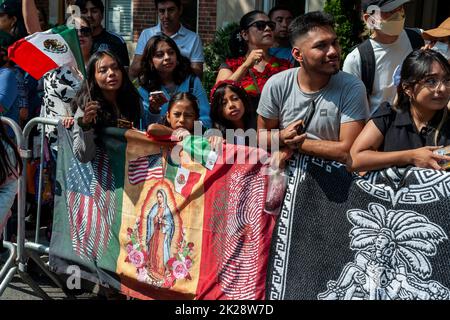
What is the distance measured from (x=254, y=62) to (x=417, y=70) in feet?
5.98

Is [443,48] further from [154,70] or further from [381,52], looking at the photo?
[154,70]

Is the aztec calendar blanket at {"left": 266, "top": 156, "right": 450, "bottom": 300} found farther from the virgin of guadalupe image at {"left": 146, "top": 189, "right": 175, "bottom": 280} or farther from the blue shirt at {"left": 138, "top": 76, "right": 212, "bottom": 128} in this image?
the blue shirt at {"left": 138, "top": 76, "right": 212, "bottom": 128}

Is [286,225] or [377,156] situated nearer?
[377,156]

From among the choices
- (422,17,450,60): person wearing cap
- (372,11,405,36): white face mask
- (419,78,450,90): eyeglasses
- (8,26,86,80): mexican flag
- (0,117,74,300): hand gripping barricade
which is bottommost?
(0,117,74,300): hand gripping barricade

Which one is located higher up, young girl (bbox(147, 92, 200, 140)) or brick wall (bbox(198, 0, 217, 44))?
brick wall (bbox(198, 0, 217, 44))

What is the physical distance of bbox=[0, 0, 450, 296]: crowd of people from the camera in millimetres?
3926

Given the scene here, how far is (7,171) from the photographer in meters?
3.29

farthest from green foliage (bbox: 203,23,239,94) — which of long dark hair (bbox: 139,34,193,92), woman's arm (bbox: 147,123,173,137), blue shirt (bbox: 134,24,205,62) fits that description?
woman's arm (bbox: 147,123,173,137)

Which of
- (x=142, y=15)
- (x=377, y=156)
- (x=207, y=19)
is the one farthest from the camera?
(x=142, y=15)

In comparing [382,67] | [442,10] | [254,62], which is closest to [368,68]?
[382,67]

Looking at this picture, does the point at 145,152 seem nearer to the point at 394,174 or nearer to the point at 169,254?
the point at 169,254

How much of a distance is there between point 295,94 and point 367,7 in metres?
1.17

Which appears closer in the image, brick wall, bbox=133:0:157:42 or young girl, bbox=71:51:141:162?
young girl, bbox=71:51:141:162

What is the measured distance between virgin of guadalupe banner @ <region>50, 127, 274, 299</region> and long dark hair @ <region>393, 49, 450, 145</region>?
900 millimetres
